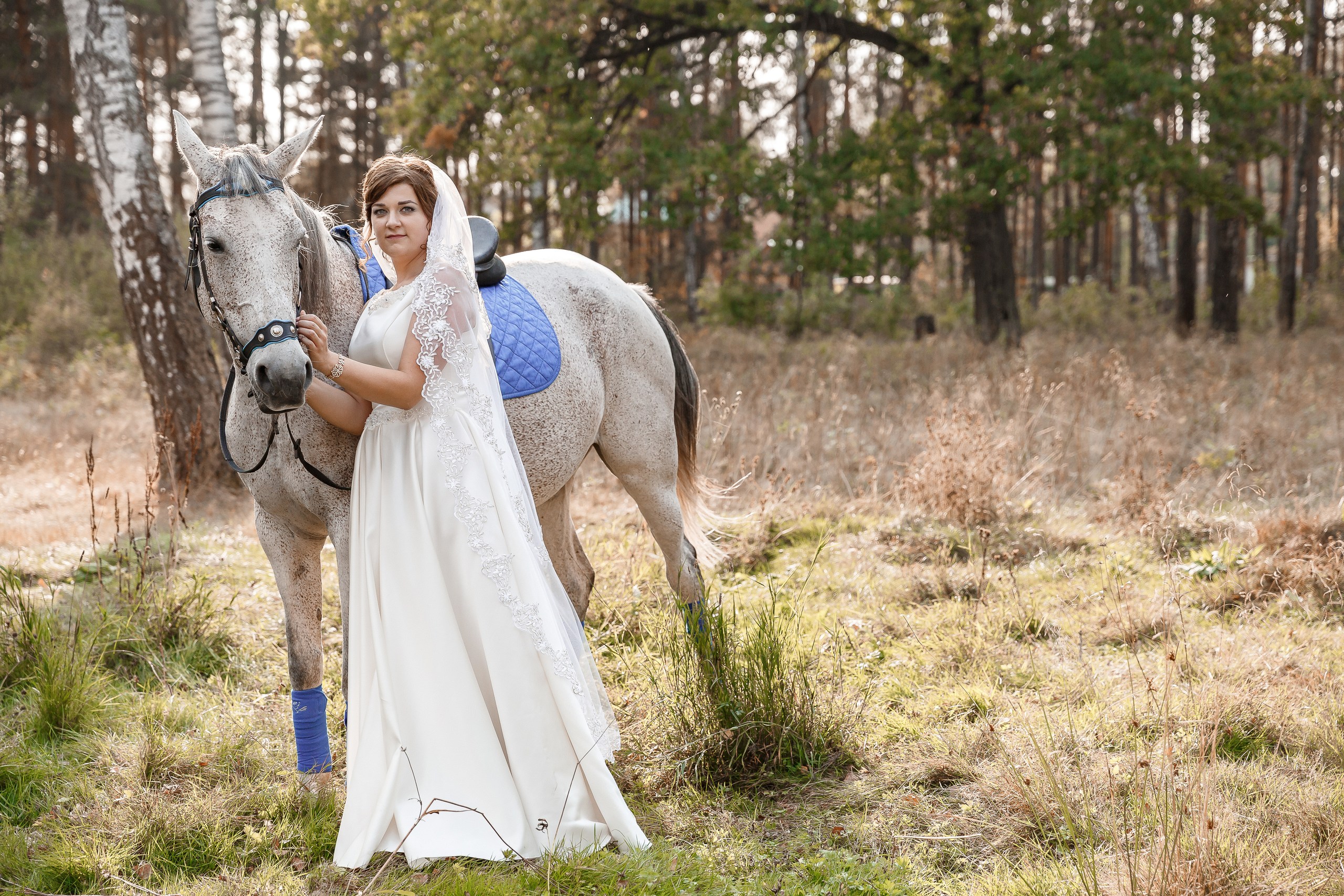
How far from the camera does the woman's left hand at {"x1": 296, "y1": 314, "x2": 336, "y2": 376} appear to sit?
233 cm

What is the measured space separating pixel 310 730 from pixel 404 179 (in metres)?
1.76

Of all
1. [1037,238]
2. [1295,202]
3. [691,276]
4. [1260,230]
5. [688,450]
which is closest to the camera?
[688,450]

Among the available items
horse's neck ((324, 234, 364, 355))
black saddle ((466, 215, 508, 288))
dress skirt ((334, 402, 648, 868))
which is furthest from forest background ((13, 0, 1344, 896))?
black saddle ((466, 215, 508, 288))

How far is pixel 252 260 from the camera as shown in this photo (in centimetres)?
228

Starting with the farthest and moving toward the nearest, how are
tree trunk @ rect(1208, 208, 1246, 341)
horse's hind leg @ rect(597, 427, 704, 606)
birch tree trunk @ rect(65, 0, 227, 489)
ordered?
tree trunk @ rect(1208, 208, 1246, 341) → birch tree trunk @ rect(65, 0, 227, 489) → horse's hind leg @ rect(597, 427, 704, 606)

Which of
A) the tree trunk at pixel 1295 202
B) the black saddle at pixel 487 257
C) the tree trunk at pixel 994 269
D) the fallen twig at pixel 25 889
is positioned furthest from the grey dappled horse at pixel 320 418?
the tree trunk at pixel 1295 202

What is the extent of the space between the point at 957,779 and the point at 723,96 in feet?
69.3

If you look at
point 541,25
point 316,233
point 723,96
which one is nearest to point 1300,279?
point 723,96

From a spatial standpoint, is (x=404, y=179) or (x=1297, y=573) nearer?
(x=404, y=179)

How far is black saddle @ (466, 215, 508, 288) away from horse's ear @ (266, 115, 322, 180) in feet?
2.36

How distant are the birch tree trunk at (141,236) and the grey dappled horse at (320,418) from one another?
11.5 ft

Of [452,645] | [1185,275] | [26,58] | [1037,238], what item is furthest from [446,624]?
[1037,238]

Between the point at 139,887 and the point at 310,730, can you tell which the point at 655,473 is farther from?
the point at 139,887

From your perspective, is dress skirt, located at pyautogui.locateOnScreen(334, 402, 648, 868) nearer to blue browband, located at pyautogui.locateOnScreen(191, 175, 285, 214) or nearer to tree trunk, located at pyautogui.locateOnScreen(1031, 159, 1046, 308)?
blue browband, located at pyautogui.locateOnScreen(191, 175, 285, 214)
